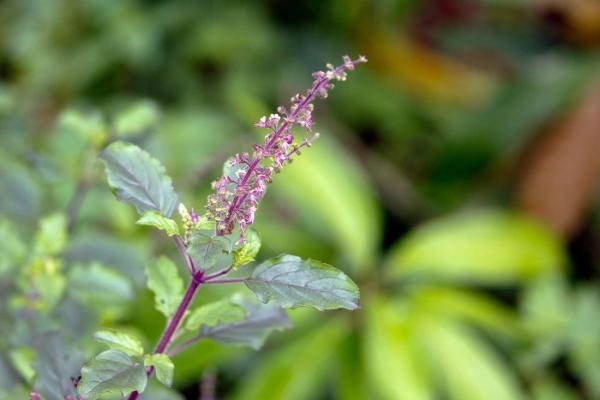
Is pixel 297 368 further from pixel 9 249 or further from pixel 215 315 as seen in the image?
pixel 215 315

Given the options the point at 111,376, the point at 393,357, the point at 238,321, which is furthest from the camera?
the point at 393,357

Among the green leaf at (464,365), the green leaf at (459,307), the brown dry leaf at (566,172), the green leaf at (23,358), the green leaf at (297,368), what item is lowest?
the green leaf at (23,358)

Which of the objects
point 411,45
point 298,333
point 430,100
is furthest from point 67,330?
point 411,45

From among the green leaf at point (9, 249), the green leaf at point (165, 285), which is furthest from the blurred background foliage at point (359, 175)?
the green leaf at point (165, 285)

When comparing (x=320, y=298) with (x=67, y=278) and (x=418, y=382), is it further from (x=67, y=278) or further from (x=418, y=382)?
(x=418, y=382)

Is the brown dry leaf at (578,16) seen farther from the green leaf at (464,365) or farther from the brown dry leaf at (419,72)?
the green leaf at (464,365)

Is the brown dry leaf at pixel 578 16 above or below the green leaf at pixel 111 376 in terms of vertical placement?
above

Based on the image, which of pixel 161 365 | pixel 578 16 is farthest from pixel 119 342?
pixel 578 16
